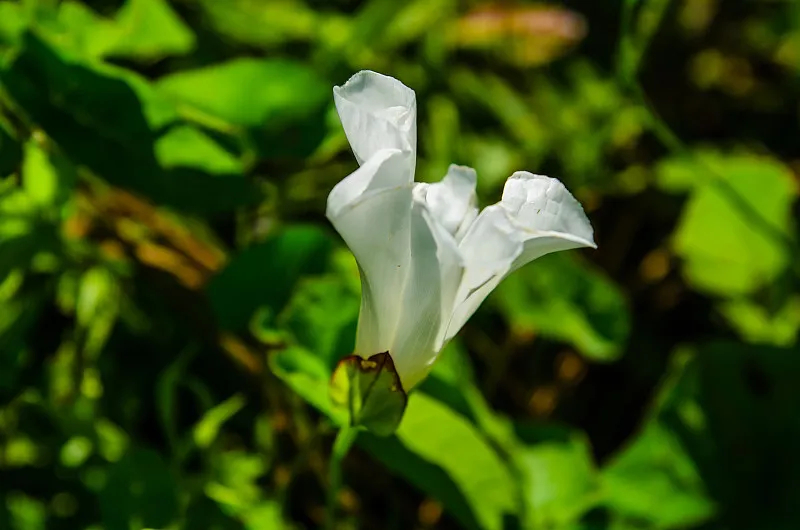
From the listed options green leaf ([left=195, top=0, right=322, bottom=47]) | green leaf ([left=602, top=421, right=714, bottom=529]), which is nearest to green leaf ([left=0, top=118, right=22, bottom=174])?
green leaf ([left=195, top=0, right=322, bottom=47])

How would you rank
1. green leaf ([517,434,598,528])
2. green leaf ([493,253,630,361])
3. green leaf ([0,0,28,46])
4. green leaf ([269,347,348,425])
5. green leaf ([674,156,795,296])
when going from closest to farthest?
1. green leaf ([269,347,348,425])
2. green leaf ([0,0,28,46])
3. green leaf ([517,434,598,528])
4. green leaf ([493,253,630,361])
5. green leaf ([674,156,795,296])

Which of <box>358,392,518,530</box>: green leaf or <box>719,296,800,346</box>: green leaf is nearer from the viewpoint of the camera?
<box>358,392,518,530</box>: green leaf

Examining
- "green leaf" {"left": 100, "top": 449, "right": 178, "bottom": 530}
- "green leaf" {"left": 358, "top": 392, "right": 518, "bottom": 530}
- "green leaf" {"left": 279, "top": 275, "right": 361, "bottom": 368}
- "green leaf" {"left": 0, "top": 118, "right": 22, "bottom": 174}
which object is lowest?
"green leaf" {"left": 358, "top": 392, "right": 518, "bottom": 530}

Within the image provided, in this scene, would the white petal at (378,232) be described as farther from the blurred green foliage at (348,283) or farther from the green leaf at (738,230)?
the green leaf at (738,230)

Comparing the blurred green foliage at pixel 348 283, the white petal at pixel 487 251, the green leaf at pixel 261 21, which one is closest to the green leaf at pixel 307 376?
the blurred green foliage at pixel 348 283

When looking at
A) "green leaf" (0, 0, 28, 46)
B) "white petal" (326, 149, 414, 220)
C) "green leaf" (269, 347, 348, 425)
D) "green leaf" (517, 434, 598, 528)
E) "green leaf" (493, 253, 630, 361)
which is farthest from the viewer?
"green leaf" (493, 253, 630, 361)

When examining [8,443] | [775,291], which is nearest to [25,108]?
[8,443]

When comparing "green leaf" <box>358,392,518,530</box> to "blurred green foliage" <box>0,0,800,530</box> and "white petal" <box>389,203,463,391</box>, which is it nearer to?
"blurred green foliage" <box>0,0,800,530</box>
